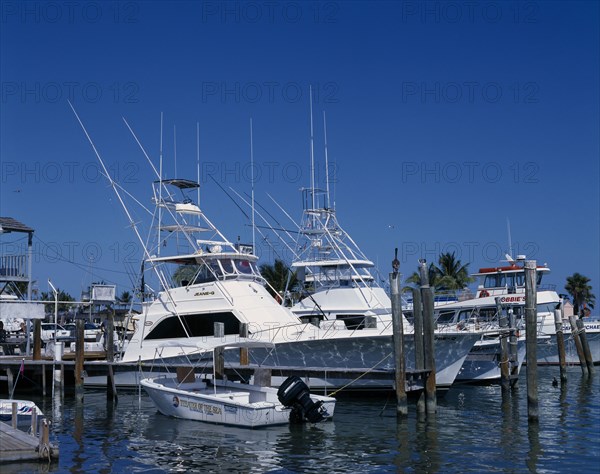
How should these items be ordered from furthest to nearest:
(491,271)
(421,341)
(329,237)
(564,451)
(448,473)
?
(491,271)
(329,237)
(421,341)
(564,451)
(448,473)

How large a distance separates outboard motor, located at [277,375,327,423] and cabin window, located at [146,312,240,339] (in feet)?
24.7

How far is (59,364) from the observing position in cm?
2670

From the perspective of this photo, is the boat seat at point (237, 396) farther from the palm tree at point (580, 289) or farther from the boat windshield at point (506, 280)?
the palm tree at point (580, 289)

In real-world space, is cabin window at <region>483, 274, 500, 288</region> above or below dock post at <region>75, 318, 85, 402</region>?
above

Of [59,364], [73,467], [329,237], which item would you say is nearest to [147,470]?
[73,467]

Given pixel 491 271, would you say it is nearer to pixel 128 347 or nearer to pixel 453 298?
pixel 453 298

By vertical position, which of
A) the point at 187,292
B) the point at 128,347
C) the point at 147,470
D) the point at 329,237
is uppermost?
the point at 329,237

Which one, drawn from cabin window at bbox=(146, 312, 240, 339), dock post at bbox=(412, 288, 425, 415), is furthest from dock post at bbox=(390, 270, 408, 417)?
cabin window at bbox=(146, 312, 240, 339)

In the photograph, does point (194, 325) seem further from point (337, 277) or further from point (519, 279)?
point (519, 279)

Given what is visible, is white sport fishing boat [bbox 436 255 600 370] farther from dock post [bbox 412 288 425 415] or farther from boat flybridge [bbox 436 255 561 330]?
dock post [bbox 412 288 425 415]

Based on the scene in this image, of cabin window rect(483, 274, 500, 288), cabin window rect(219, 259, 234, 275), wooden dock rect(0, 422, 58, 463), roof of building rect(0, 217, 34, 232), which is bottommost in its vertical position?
wooden dock rect(0, 422, 58, 463)

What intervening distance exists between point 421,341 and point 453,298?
86.9 ft

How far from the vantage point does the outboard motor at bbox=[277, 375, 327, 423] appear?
19.3m

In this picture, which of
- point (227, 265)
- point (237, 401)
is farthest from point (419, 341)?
point (227, 265)
